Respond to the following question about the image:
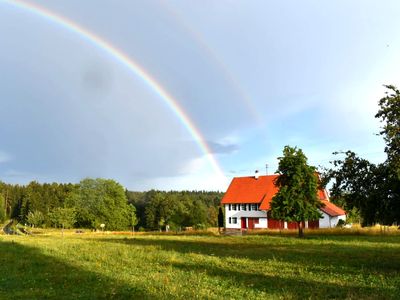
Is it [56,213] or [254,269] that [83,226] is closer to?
[56,213]

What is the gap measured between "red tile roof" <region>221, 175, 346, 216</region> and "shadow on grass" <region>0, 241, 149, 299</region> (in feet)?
222

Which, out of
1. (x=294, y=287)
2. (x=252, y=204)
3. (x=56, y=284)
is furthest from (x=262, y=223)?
(x=56, y=284)

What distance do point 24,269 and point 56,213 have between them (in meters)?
97.4

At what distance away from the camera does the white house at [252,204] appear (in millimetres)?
85438

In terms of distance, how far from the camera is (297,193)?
1955 inches

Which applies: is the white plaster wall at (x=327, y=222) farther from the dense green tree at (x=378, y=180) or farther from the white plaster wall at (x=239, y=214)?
the dense green tree at (x=378, y=180)

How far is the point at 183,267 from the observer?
20828 mm

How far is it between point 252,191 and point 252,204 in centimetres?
341

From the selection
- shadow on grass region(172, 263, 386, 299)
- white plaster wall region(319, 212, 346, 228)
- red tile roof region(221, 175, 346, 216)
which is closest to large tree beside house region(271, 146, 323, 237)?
white plaster wall region(319, 212, 346, 228)

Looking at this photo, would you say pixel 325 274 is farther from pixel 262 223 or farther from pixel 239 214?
pixel 239 214

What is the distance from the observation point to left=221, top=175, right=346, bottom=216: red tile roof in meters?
87.7

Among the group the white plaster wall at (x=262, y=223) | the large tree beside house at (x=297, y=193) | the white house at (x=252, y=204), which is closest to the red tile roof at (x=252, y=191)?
the white house at (x=252, y=204)

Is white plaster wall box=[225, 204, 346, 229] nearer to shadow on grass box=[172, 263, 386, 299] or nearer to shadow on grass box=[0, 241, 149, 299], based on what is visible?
shadow on grass box=[172, 263, 386, 299]

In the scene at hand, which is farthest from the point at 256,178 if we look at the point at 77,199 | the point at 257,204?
the point at 77,199
